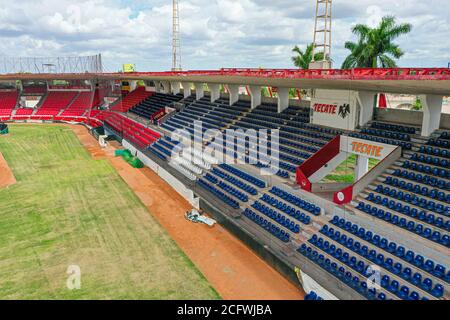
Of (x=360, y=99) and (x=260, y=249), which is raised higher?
(x=360, y=99)

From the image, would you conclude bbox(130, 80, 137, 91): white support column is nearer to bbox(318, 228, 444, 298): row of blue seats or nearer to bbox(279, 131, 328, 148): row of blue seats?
bbox(279, 131, 328, 148): row of blue seats

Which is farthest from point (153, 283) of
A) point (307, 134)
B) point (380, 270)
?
point (307, 134)

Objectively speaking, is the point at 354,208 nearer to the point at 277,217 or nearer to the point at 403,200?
the point at 403,200

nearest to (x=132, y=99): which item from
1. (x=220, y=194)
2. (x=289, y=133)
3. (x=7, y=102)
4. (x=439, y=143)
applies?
(x=7, y=102)

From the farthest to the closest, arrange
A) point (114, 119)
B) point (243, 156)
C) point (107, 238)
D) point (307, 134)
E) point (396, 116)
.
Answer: point (114, 119) → point (243, 156) → point (307, 134) → point (396, 116) → point (107, 238)

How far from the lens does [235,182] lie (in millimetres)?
23656

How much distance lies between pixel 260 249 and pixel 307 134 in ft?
37.4

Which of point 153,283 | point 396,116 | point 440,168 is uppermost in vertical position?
point 396,116

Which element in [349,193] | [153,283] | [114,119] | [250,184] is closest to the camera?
[153,283]

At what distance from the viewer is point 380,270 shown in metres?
12.9

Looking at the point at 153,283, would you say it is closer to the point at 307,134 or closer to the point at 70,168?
the point at 307,134

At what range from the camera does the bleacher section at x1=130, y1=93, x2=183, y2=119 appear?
48.5 meters

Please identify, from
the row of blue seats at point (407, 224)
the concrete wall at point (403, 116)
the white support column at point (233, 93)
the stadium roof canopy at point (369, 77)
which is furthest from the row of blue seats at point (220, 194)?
the white support column at point (233, 93)

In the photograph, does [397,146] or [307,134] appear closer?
[397,146]
